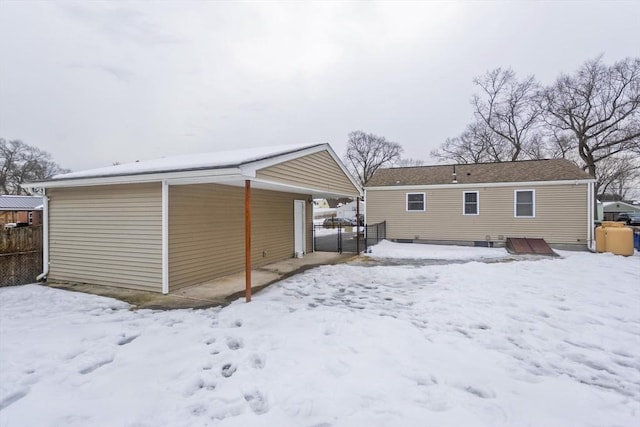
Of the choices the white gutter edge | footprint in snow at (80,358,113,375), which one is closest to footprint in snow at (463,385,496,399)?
footprint in snow at (80,358,113,375)

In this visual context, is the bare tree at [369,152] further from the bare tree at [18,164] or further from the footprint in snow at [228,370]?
the footprint in snow at [228,370]

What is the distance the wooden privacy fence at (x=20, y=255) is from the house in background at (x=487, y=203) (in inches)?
500


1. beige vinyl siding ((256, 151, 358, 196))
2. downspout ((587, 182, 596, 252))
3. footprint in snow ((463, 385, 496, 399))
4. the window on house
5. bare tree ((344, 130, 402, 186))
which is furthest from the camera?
bare tree ((344, 130, 402, 186))

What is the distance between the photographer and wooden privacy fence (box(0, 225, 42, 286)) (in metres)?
7.39

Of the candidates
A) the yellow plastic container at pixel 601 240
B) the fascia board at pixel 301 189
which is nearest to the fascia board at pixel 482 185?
the yellow plastic container at pixel 601 240

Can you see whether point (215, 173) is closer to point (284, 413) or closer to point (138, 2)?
point (284, 413)

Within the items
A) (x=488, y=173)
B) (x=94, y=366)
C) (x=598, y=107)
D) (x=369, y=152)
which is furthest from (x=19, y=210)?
(x=598, y=107)

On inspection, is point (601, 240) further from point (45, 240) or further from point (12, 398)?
point (45, 240)

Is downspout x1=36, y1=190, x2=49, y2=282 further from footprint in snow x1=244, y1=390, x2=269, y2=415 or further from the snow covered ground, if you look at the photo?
footprint in snow x1=244, y1=390, x2=269, y2=415

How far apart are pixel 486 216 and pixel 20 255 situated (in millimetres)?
16300

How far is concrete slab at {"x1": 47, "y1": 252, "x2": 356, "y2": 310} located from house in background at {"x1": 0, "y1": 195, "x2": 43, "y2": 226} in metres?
23.6

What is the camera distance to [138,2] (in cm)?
939

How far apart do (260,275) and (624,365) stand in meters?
7.06

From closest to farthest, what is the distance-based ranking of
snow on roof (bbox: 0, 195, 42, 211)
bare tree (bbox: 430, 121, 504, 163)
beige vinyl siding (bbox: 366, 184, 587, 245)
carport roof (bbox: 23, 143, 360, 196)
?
carport roof (bbox: 23, 143, 360, 196) → beige vinyl siding (bbox: 366, 184, 587, 245) → snow on roof (bbox: 0, 195, 42, 211) → bare tree (bbox: 430, 121, 504, 163)
